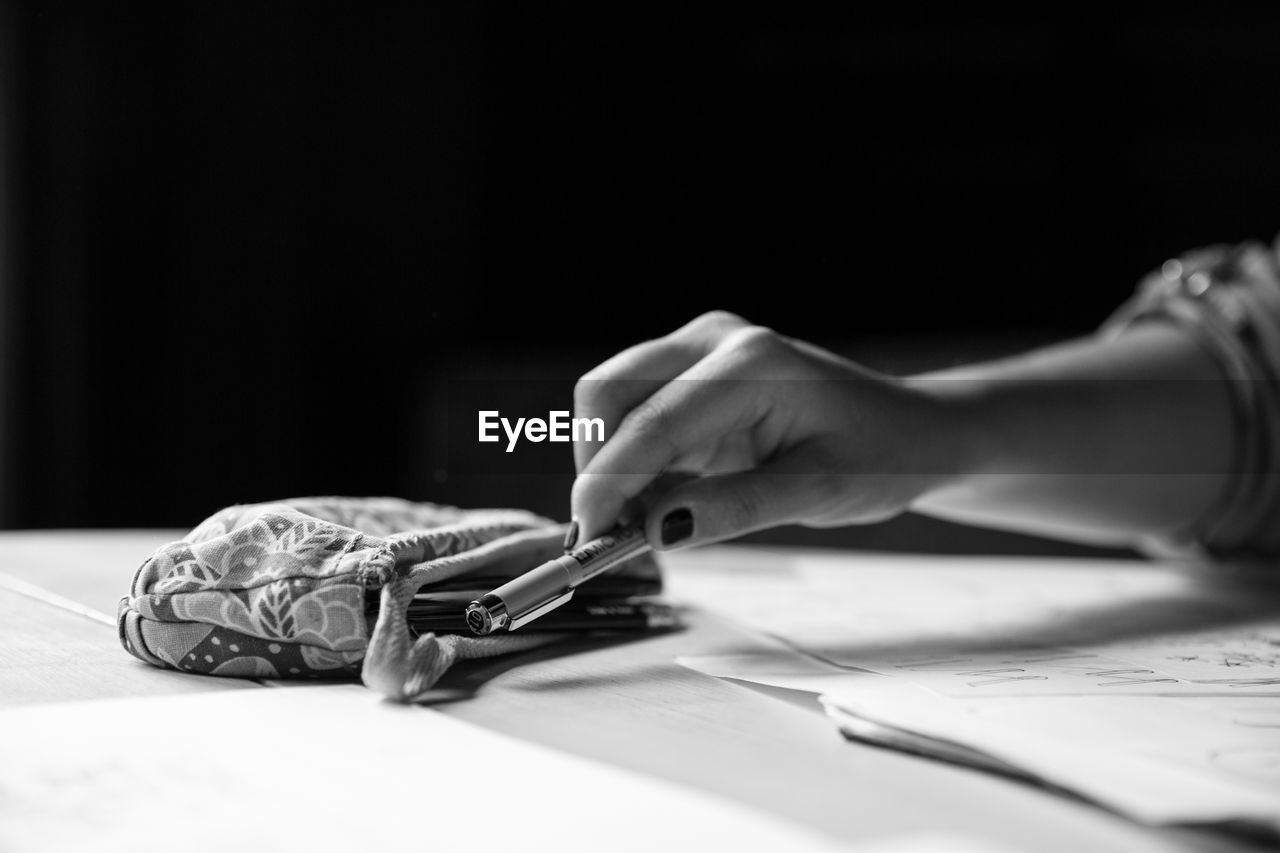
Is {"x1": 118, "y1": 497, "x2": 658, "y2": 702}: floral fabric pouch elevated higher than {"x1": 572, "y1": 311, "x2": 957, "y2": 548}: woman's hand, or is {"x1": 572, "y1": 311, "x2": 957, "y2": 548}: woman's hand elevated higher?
{"x1": 572, "y1": 311, "x2": 957, "y2": 548}: woman's hand

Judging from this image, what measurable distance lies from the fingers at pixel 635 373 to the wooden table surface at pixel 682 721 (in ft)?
0.31

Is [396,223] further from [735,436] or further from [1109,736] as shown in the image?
[1109,736]

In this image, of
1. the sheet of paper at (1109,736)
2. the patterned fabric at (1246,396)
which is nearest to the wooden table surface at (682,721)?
the sheet of paper at (1109,736)

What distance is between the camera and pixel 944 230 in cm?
87

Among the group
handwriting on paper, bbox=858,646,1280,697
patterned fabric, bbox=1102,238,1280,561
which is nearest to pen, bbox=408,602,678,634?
handwriting on paper, bbox=858,646,1280,697

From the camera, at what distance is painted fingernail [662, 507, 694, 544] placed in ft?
1.47

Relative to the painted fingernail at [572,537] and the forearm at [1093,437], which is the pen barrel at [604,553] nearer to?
the painted fingernail at [572,537]

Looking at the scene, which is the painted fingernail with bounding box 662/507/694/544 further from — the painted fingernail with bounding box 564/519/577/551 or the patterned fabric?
the patterned fabric

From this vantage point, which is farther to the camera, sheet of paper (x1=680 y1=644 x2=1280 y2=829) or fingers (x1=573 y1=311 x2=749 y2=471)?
fingers (x1=573 y1=311 x2=749 y2=471)

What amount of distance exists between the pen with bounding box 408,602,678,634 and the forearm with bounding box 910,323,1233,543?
199 millimetres

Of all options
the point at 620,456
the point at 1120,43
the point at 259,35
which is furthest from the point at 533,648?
the point at 1120,43

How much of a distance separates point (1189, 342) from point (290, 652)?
2.13 feet

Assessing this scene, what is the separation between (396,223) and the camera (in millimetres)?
776

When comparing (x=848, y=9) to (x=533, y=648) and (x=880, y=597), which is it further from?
(x=533, y=648)
